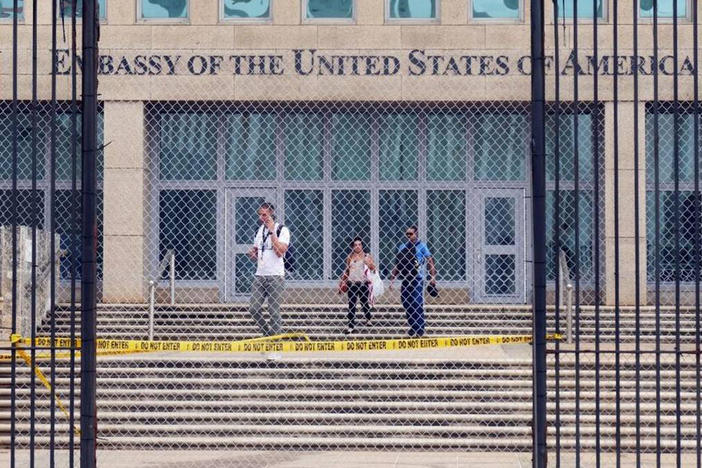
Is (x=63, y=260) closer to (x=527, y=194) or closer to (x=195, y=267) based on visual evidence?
(x=195, y=267)

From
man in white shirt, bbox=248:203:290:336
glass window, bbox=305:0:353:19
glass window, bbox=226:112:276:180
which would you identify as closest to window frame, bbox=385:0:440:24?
glass window, bbox=305:0:353:19

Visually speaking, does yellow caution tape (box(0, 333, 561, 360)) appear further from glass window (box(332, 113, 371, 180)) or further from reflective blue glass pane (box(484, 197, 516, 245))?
reflective blue glass pane (box(484, 197, 516, 245))

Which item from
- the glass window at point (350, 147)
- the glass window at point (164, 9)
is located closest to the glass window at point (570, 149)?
the glass window at point (350, 147)

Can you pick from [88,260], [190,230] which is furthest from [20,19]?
[88,260]

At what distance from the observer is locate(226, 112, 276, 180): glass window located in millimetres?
20109

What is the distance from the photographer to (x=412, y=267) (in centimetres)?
1620

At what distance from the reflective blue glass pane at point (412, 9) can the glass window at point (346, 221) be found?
286 cm

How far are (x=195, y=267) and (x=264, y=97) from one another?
290 cm

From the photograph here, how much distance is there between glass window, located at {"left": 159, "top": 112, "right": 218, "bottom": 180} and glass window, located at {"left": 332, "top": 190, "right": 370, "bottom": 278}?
6.78ft

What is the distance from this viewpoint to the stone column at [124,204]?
18906mm

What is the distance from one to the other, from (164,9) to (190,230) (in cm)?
351

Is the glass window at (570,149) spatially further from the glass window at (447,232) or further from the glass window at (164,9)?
the glass window at (164,9)

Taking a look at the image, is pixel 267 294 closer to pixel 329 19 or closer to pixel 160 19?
pixel 329 19

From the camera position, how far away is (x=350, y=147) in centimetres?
2011
